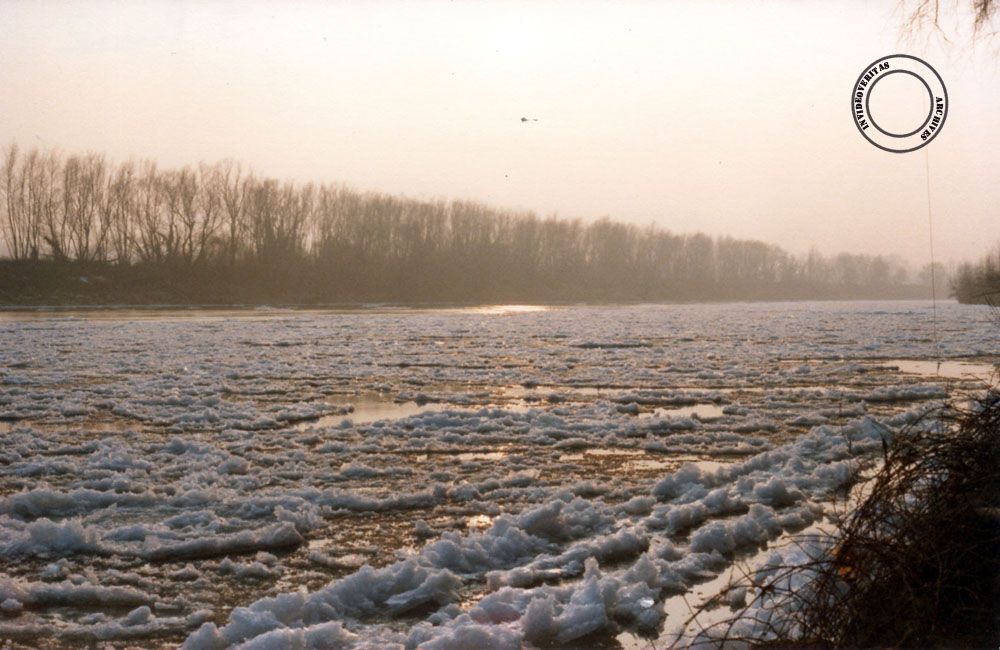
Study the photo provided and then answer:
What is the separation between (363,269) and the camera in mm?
72688

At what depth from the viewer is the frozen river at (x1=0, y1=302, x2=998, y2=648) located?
4.59 meters

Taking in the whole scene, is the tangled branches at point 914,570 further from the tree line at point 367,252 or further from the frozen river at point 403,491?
the tree line at point 367,252

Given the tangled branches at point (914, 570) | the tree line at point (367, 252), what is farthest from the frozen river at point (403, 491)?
the tree line at point (367, 252)

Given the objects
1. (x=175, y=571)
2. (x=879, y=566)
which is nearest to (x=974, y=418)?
(x=879, y=566)

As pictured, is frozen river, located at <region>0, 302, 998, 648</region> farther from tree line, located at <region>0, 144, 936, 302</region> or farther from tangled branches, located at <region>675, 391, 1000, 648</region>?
tree line, located at <region>0, 144, 936, 302</region>

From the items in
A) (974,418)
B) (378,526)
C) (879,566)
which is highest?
(974,418)

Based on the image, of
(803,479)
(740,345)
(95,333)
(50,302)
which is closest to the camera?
(803,479)

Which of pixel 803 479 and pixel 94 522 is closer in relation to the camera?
pixel 94 522

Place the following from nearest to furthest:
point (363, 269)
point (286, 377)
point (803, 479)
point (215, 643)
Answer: point (215, 643), point (803, 479), point (286, 377), point (363, 269)

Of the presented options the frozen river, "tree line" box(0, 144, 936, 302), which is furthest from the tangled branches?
"tree line" box(0, 144, 936, 302)

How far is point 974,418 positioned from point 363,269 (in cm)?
6978

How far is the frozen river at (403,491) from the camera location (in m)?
4.59

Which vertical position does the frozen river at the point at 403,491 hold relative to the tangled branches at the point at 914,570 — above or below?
below

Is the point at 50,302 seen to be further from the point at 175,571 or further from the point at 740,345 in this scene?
the point at 175,571
